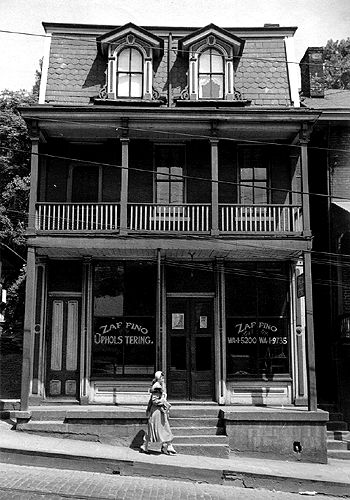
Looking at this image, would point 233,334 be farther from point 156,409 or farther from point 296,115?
point 296,115

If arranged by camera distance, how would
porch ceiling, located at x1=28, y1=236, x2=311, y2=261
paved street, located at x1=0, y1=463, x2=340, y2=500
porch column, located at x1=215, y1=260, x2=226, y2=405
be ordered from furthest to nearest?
porch column, located at x1=215, y1=260, x2=226, y2=405 < porch ceiling, located at x1=28, y1=236, x2=311, y2=261 < paved street, located at x1=0, y1=463, x2=340, y2=500

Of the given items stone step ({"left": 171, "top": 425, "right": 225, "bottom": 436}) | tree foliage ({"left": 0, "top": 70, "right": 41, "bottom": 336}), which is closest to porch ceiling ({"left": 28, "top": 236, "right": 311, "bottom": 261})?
stone step ({"left": 171, "top": 425, "right": 225, "bottom": 436})

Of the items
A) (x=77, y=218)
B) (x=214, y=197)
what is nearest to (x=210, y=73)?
(x=214, y=197)

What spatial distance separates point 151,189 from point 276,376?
6018 mm

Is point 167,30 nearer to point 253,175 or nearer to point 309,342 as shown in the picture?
point 253,175

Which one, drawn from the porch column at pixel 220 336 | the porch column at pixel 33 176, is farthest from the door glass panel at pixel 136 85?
the porch column at pixel 220 336

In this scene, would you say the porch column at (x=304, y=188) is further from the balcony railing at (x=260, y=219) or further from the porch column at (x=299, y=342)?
the porch column at (x=299, y=342)

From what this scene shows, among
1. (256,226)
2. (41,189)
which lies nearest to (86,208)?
(41,189)

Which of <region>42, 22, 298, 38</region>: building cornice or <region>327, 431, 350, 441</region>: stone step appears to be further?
<region>42, 22, 298, 38</region>: building cornice

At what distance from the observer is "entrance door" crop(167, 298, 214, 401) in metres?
15.4

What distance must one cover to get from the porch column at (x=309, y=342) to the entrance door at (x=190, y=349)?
275 centimetres

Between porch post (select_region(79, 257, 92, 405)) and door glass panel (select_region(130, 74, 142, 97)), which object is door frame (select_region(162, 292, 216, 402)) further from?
door glass panel (select_region(130, 74, 142, 97))

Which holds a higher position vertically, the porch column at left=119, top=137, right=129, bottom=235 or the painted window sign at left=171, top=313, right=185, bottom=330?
the porch column at left=119, top=137, right=129, bottom=235

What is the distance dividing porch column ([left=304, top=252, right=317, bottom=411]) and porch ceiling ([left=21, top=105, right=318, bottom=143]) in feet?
11.4
